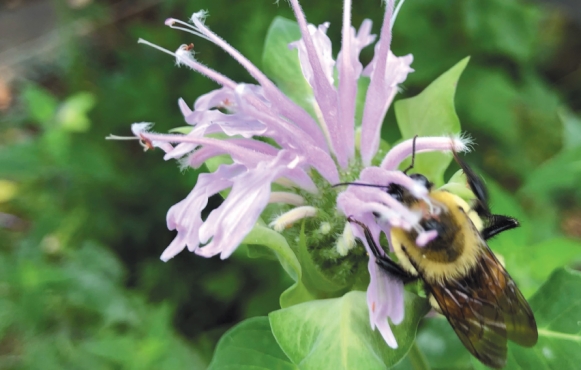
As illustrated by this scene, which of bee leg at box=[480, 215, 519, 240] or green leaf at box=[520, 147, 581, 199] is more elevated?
bee leg at box=[480, 215, 519, 240]

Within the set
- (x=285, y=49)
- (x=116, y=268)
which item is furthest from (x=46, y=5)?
(x=285, y=49)

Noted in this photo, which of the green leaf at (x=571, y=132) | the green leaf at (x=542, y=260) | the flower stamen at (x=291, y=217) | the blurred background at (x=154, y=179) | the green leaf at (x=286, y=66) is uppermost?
the green leaf at (x=286, y=66)

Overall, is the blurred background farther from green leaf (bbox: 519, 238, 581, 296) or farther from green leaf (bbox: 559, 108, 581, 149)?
green leaf (bbox: 519, 238, 581, 296)

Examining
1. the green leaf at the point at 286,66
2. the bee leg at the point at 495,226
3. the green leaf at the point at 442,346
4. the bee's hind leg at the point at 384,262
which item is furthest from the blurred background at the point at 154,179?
the bee's hind leg at the point at 384,262

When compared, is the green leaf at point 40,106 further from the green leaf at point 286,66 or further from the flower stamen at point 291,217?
the flower stamen at point 291,217

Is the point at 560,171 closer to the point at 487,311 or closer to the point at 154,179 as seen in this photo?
the point at 487,311

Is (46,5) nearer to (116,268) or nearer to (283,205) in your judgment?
(116,268)

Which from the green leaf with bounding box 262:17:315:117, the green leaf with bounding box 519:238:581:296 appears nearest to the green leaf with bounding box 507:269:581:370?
the green leaf with bounding box 519:238:581:296
